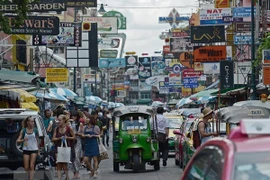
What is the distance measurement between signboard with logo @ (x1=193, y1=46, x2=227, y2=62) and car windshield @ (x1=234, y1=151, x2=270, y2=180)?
40048mm

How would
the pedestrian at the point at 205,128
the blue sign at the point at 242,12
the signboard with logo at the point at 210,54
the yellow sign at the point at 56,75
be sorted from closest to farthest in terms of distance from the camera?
the pedestrian at the point at 205,128 → the blue sign at the point at 242,12 → the yellow sign at the point at 56,75 → the signboard with logo at the point at 210,54

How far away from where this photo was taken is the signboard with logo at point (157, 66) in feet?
401

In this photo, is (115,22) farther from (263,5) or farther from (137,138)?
(137,138)

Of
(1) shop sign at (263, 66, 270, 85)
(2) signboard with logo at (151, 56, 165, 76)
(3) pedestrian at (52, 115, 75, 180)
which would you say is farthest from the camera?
(2) signboard with logo at (151, 56, 165, 76)

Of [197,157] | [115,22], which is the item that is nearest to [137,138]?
[197,157]

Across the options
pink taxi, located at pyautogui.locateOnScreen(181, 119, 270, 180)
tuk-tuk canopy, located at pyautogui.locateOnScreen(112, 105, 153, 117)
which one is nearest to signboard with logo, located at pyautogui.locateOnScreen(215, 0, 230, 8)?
tuk-tuk canopy, located at pyautogui.locateOnScreen(112, 105, 153, 117)

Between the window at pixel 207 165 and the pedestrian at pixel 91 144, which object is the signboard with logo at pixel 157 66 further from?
the window at pixel 207 165

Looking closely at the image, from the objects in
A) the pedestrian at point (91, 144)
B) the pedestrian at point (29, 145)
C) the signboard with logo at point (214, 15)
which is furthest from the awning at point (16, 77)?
the signboard with logo at point (214, 15)

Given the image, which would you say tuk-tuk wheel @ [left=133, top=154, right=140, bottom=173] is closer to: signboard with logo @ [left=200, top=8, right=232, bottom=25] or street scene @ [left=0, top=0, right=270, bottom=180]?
Answer: street scene @ [left=0, top=0, right=270, bottom=180]

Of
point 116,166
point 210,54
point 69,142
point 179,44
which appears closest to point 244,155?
point 69,142

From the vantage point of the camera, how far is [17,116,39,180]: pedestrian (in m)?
17.4

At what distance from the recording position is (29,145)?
57.5 feet

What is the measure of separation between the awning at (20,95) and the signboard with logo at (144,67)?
110522 mm

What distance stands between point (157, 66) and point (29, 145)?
106360 mm
